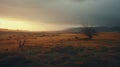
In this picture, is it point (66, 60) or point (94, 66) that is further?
point (66, 60)

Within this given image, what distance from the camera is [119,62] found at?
3872cm

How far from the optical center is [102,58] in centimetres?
4147

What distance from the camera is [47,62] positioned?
38719 millimetres

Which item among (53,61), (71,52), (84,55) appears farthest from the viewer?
(71,52)

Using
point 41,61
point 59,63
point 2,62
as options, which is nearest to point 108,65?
point 59,63

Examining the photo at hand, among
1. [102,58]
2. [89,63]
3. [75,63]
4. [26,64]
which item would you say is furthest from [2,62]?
[102,58]

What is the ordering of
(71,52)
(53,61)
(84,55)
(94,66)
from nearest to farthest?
(94,66)
(53,61)
(84,55)
(71,52)

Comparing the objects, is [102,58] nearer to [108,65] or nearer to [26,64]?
[108,65]

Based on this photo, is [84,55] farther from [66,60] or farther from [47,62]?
[47,62]

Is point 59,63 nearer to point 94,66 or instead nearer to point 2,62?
point 94,66

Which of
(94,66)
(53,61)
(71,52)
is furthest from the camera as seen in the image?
(71,52)

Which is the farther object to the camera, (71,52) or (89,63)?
(71,52)

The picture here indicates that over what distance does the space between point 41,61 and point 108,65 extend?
11.5m

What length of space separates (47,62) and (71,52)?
436 inches
